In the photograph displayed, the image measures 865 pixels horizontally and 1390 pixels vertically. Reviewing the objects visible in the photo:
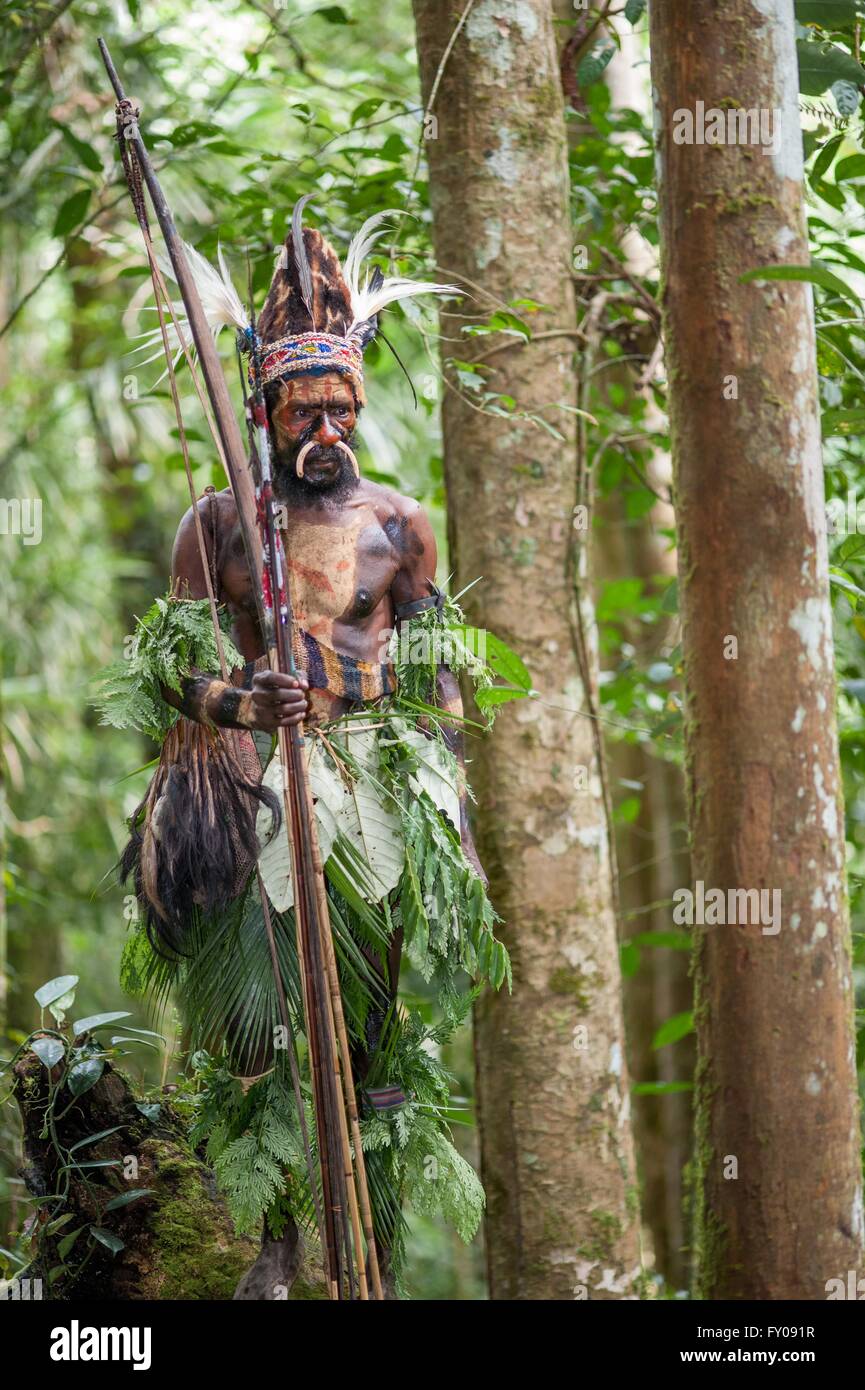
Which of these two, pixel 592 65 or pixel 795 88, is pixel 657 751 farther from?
pixel 795 88

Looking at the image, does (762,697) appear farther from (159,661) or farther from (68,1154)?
(68,1154)

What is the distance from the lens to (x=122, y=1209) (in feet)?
11.0

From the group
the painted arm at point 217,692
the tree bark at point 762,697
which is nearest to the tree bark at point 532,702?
the tree bark at point 762,697

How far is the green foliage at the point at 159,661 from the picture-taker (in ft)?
8.97

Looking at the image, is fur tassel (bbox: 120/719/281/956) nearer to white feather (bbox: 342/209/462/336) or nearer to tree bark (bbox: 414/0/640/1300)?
white feather (bbox: 342/209/462/336)

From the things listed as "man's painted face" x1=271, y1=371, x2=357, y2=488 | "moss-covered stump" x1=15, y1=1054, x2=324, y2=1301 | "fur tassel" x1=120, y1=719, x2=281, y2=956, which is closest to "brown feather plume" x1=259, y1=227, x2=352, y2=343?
"man's painted face" x1=271, y1=371, x2=357, y2=488

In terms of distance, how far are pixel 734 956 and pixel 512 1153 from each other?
0.98 m

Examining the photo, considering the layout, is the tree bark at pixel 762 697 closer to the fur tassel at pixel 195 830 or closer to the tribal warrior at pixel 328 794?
the tribal warrior at pixel 328 794

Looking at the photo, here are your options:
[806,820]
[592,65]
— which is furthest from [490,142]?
[806,820]

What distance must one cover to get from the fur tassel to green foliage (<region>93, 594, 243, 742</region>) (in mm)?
113

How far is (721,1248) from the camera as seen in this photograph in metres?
3.10

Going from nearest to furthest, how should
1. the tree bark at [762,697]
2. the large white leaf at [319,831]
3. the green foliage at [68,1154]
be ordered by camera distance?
the large white leaf at [319,831] → the tree bark at [762,697] → the green foliage at [68,1154]

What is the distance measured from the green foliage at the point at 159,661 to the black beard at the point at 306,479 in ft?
0.91

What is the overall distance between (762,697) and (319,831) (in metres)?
1.04
